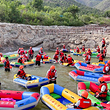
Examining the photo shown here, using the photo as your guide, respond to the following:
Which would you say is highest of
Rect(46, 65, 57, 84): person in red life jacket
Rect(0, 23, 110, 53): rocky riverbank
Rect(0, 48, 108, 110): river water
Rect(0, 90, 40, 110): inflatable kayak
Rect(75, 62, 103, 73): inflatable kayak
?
Rect(0, 23, 110, 53): rocky riverbank

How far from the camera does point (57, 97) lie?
19.6 feet

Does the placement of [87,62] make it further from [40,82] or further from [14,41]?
[14,41]

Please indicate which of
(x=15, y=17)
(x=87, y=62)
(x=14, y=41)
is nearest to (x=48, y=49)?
(x=14, y=41)

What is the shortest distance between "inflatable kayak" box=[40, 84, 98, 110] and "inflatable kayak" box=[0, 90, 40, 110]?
410mm

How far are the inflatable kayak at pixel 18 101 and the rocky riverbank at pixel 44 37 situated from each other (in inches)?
522

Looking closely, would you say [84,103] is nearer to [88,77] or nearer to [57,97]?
[57,97]

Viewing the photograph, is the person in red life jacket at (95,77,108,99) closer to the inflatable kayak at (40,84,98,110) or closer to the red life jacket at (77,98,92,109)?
the inflatable kayak at (40,84,98,110)

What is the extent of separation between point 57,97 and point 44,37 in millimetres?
17197

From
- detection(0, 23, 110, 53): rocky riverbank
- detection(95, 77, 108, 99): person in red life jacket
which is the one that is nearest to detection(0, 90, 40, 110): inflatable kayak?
detection(95, 77, 108, 99): person in red life jacket

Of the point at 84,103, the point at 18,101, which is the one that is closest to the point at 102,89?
the point at 84,103

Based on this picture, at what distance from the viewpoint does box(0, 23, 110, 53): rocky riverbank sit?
61.4 ft

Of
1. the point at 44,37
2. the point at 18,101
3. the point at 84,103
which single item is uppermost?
the point at 44,37

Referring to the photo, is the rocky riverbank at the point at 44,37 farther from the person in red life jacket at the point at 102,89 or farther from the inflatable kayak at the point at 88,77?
the person in red life jacket at the point at 102,89

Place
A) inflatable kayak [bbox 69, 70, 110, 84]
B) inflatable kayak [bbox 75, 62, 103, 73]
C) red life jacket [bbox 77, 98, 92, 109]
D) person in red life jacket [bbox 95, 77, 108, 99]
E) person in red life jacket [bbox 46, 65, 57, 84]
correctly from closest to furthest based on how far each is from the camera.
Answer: red life jacket [bbox 77, 98, 92, 109] → person in red life jacket [bbox 95, 77, 108, 99] → person in red life jacket [bbox 46, 65, 57, 84] → inflatable kayak [bbox 69, 70, 110, 84] → inflatable kayak [bbox 75, 62, 103, 73]
